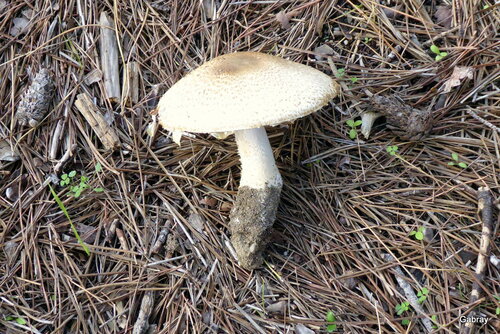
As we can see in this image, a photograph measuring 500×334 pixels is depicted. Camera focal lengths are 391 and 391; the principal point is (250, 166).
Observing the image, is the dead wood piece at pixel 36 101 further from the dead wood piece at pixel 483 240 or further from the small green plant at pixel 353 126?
the dead wood piece at pixel 483 240

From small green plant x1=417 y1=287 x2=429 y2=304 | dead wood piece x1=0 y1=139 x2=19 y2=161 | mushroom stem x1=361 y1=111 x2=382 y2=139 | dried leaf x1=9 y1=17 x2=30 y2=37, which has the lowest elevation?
small green plant x1=417 y1=287 x2=429 y2=304

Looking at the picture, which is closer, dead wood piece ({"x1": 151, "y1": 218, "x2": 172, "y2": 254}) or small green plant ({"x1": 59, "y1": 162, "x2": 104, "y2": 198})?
dead wood piece ({"x1": 151, "y1": 218, "x2": 172, "y2": 254})

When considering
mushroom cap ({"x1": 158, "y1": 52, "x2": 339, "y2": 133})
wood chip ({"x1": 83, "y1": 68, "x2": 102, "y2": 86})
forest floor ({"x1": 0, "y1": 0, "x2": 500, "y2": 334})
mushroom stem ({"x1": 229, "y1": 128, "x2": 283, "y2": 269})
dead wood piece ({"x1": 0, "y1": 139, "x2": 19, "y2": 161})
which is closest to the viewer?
mushroom cap ({"x1": 158, "y1": 52, "x2": 339, "y2": 133})

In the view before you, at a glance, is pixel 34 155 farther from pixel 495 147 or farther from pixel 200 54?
pixel 495 147

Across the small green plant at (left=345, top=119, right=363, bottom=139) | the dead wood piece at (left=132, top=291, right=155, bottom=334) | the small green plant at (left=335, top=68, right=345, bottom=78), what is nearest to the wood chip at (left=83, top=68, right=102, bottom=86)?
the dead wood piece at (left=132, top=291, right=155, bottom=334)

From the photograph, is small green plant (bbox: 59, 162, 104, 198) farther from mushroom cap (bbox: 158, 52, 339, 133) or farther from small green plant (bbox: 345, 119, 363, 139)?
small green plant (bbox: 345, 119, 363, 139)

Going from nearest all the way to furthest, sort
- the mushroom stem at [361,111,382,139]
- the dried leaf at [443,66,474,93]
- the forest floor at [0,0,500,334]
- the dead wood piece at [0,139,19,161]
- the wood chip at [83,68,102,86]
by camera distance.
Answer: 1. the forest floor at [0,0,500,334]
2. the dried leaf at [443,66,474,93]
3. the mushroom stem at [361,111,382,139]
4. the dead wood piece at [0,139,19,161]
5. the wood chip at [83,68,102,86]

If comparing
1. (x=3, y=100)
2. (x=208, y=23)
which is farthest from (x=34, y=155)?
(x=208, y=23)

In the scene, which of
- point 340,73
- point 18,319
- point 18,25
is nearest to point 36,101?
point 18,25
